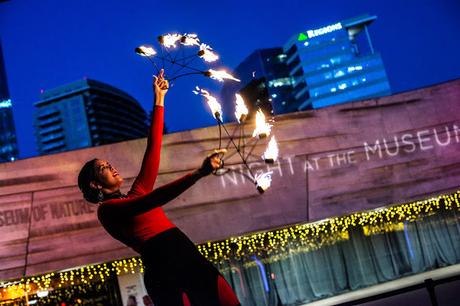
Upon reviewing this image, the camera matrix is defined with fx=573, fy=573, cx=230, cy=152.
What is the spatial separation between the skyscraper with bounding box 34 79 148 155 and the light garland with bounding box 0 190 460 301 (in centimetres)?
9003

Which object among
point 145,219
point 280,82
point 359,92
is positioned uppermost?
point 280,82

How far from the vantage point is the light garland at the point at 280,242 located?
12.5 metres

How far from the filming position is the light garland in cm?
1246

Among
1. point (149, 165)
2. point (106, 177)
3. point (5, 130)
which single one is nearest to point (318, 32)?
point (5, 130)

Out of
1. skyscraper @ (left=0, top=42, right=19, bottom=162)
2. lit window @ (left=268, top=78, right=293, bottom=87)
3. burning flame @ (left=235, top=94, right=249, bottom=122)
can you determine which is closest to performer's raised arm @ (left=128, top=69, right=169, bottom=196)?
burning flame @ (left=235, top=94, right=249, bottom=122)

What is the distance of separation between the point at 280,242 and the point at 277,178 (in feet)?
15.1

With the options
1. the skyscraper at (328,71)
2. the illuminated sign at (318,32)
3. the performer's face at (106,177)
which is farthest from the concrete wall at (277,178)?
the illuminated sign at (318,32)

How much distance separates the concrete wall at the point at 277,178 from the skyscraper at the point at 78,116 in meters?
94.0

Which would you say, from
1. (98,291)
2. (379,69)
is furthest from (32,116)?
(98,291)

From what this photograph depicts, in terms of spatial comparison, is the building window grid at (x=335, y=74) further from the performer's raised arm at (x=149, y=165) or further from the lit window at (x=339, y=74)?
the performer's raised arm at (x=149, y=165)

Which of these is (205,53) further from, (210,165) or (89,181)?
(210,165)

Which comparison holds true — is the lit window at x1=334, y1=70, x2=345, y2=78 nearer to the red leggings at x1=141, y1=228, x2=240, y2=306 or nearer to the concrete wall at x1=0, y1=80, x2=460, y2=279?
the concrete wall at x1=0, y1=80, x2=460, y2=279

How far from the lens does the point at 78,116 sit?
104 meters

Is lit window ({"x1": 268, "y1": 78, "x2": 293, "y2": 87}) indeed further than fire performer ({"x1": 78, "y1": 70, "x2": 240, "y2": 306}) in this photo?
Yes
